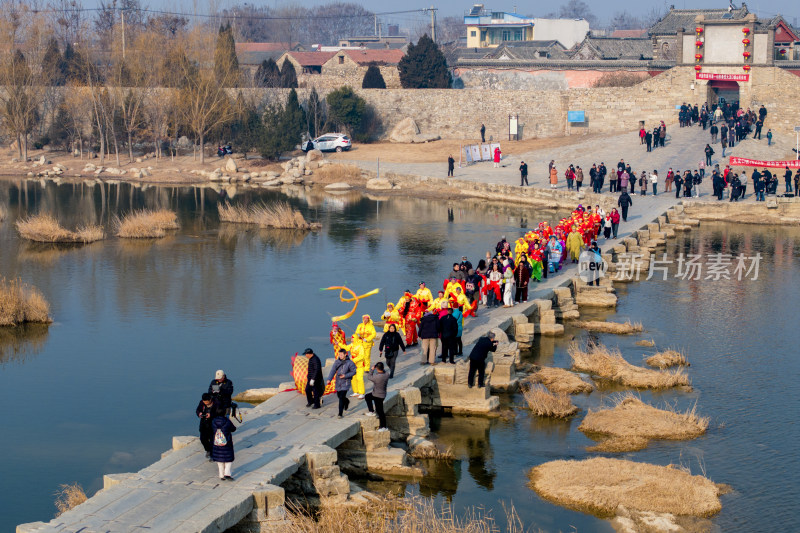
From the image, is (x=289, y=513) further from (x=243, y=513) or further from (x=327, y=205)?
(x=327, y=205)

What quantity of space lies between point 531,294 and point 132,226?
19336 millimetres

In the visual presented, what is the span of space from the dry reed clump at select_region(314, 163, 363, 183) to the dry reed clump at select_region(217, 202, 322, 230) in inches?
468

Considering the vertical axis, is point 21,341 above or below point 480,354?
below

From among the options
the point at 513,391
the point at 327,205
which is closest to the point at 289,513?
the point at 513,391

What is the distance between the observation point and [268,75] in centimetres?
7375

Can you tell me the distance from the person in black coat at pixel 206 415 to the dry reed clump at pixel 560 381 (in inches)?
341

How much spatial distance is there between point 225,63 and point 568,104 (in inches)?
887

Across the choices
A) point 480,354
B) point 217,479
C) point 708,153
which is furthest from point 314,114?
point 217,479

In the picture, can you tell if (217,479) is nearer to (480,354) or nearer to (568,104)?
(480,354)

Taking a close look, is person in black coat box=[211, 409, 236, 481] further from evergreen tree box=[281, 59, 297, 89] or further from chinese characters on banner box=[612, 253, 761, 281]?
evergreen tree box=[281, 59, 297, 89]

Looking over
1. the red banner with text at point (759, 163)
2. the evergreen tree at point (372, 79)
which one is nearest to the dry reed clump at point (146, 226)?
the red banner with text at point (759, 163)

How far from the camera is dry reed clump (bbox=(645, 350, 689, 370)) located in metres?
22.6

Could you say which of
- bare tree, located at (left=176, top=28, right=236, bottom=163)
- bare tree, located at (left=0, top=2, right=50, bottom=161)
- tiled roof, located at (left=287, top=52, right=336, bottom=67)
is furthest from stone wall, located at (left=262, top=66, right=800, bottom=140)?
tiled roof, located at (left=287, top=52, right=336, bottom=67)

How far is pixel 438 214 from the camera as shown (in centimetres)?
4669
